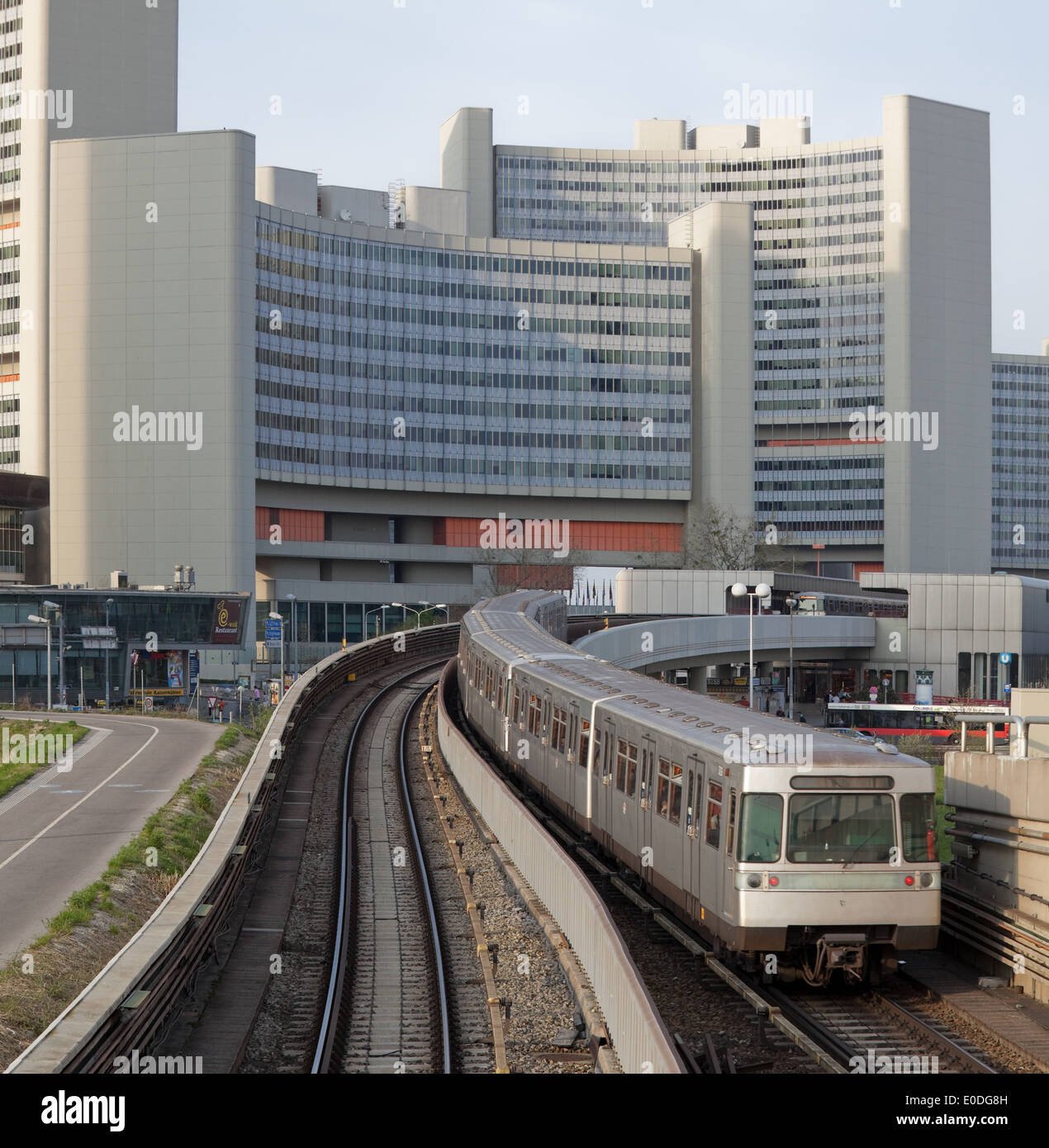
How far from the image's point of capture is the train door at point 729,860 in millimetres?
16000

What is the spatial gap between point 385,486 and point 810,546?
54131mm

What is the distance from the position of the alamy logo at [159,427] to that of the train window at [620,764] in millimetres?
99873

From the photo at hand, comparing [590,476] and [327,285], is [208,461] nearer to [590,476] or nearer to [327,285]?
[327,285]

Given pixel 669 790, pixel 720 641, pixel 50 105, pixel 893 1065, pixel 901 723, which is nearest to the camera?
pixel 893 1065

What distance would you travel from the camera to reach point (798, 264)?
16600cm

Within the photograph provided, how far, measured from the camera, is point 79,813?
3109cm

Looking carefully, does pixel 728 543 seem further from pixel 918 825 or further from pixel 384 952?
pixel 918 825

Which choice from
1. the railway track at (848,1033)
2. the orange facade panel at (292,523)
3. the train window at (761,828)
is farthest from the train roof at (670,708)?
the orange facade panel at (292,523)

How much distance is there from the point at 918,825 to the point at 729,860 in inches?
87.4

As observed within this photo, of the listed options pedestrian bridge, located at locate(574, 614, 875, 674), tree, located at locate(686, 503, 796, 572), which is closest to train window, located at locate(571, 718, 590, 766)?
pedestrian bridge, located at locate(574, 614, 875, 674)

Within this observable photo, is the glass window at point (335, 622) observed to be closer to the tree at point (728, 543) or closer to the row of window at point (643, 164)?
the tree at point (728, 543)

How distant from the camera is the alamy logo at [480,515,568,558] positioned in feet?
448

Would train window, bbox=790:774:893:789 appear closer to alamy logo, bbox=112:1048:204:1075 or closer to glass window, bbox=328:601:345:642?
alamy logo, bbox=112:1048:204:1075

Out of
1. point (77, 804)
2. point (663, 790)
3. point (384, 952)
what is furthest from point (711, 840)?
point (77, 804)
